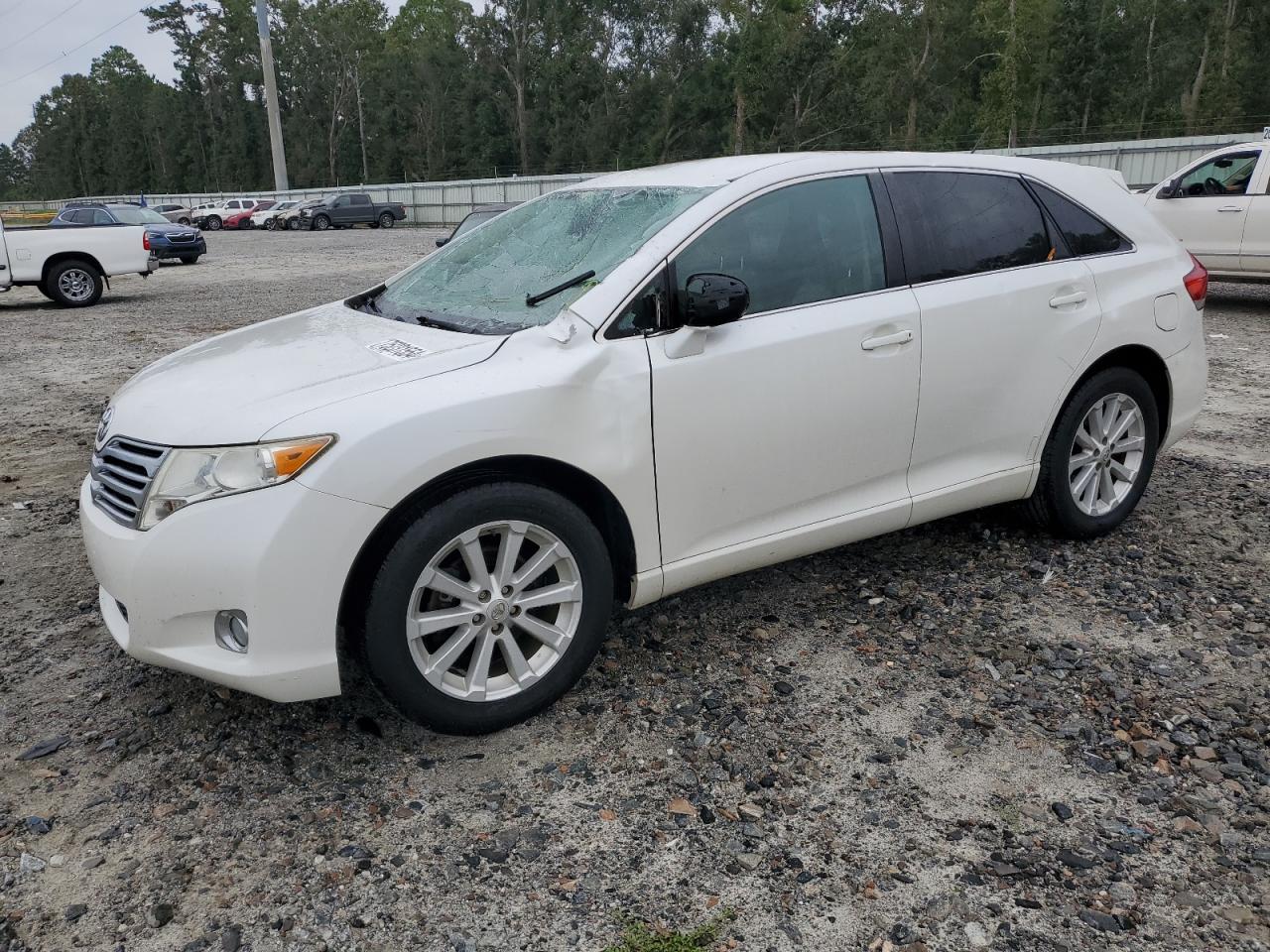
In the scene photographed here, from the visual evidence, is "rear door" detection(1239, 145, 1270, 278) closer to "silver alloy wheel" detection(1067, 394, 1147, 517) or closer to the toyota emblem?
"silver alloy wheel" detection(1067, 394, 1147, 517)

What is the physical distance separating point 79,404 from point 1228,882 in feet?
26.8

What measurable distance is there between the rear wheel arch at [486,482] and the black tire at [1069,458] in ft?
6.74

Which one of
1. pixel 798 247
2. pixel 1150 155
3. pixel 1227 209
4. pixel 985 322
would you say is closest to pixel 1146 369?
pixel 985 322

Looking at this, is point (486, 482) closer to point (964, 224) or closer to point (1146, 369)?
point (964, 224)

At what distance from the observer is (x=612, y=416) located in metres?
3.21

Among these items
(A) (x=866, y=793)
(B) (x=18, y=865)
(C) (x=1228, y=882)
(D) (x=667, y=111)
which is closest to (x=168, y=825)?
(B) (x=18, y=865)

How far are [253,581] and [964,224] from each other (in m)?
2.98

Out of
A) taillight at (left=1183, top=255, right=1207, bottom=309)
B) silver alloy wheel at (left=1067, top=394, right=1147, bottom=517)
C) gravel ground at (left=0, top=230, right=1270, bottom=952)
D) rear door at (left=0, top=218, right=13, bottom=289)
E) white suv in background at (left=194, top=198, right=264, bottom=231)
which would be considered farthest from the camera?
white suv in background at (left=194, top=198, right=264, bottom=231)

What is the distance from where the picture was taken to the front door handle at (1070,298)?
13.8 ft

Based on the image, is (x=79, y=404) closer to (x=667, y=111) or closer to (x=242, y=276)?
(x=242, y=276)

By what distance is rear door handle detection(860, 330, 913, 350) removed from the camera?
3.71 m

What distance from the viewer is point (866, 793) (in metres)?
2.95

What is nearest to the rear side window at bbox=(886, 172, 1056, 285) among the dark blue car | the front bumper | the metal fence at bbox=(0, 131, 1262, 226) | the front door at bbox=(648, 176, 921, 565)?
the front door at bbox=(648, 176, 921, 565)

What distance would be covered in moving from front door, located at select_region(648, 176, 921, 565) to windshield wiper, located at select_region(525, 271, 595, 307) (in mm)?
309
